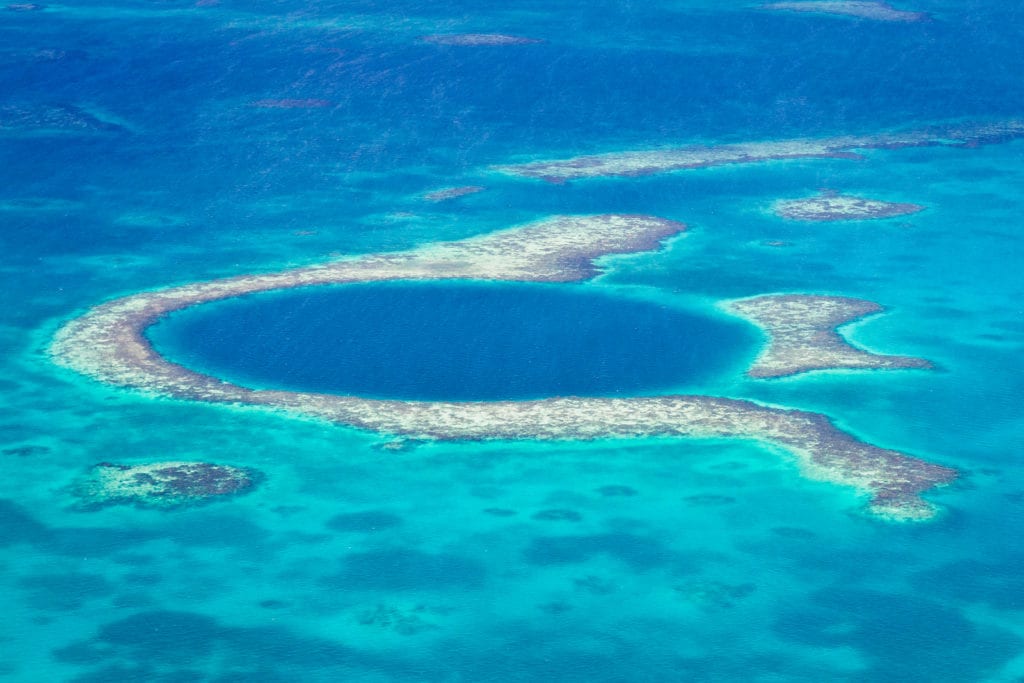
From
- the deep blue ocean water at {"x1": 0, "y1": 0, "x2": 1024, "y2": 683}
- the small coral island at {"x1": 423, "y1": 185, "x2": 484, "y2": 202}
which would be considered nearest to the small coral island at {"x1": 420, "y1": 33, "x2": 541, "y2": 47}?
the deep blue ocean water at {"x1": 0, "y1": 0, "x2": 1024, "y2": 683}

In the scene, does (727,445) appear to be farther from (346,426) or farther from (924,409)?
(346,426)

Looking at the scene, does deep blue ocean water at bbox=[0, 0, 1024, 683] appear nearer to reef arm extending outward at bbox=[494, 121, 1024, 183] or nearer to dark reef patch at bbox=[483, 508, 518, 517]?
dark reef patch at bbox=[483, 508, 518, 517]

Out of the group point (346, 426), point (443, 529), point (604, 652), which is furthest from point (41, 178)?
point (604, 652)

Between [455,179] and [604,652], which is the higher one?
[455,179]

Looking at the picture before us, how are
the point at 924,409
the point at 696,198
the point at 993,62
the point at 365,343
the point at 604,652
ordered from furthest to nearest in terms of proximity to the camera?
the point at 993,62
the point at 696,198
the point at 365,343
the point at 924,409
the point at 604,652

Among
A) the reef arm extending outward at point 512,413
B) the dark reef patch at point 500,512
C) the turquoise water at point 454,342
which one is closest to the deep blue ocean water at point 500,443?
the dark reef patch at point 500,512

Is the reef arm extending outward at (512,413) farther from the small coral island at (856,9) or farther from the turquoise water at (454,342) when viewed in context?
the small coral island at (856,9)

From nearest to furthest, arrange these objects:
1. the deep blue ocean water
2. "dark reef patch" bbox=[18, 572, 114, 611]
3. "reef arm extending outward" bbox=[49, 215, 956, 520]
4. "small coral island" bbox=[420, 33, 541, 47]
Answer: the deep blue ocean water → "dark reef patch" bbox=[18, 572, 114, 611] → "reef arm extending outward" bbox=[49, 215, 956, 520] → "small coral island" bbox=[420, 33, 541, 47]
